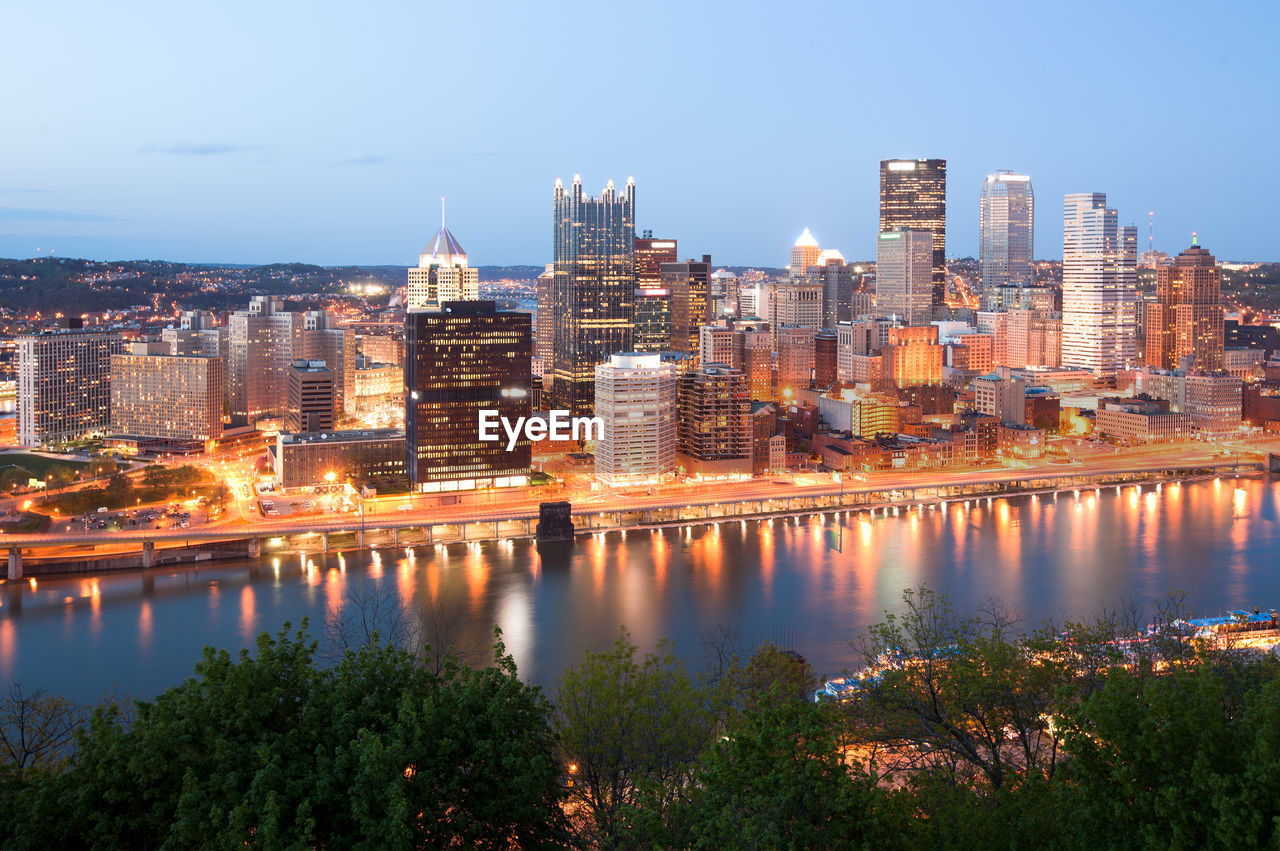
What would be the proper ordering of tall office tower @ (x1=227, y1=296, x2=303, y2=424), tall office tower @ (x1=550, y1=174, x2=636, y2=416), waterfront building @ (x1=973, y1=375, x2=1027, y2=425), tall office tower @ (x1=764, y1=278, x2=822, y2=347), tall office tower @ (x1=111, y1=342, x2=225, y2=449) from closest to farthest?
tall office tower @ (x1=111, y1=342, x2=225, y2=449) < tall office tower @ (x1=550, y1=174, x2=636, y2=416) < waterfront building @ (x1=973, y1=375, x2=1027, y2=425) < tall office tower @ (x1=227, y1=296, x2=303, y2=424) < tall office tower @ (x1=764, y1=278, x2=822, y2=347)

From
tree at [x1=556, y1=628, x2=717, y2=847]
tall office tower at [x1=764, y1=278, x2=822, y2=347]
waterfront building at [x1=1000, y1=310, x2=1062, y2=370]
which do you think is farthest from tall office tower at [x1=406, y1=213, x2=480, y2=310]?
tree at [x1=556, y1=628, x2=717, y2=847]

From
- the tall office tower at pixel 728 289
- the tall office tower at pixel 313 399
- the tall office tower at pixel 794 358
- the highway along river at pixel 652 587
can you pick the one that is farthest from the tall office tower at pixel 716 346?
the tall office tower at pixel 728 289

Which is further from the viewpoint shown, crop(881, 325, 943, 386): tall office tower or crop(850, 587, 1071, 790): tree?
crop(881, 325, 943, 386): tall office tower

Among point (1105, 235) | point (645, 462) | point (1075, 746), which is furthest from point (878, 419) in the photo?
point (1075, 746)

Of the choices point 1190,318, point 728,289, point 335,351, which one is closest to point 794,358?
point 1190,318

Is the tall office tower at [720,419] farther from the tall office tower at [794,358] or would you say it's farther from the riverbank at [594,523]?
the tall office tower at [794,358]

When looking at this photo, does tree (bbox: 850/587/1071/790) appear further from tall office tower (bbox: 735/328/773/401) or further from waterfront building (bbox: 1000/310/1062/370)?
waterfront building (bbox: 1000/310/1062/370)

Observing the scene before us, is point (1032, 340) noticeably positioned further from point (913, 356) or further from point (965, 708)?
point (965, 708)
